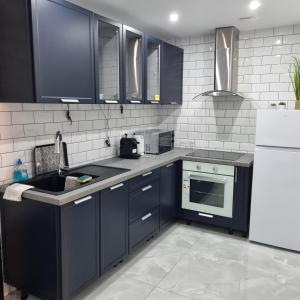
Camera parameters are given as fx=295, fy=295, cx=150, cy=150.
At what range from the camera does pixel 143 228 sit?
2961 mm

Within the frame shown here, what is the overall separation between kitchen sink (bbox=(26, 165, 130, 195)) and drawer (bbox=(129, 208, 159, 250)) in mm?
554

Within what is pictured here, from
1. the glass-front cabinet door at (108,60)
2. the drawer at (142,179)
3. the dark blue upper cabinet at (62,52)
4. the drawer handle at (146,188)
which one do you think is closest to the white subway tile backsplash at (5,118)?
the dark blue upper cabinet at (62,52)

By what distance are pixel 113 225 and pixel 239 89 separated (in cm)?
237

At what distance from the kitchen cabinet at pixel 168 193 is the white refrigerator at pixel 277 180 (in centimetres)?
91

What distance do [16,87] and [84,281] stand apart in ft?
4.92

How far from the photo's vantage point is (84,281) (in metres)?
2.23

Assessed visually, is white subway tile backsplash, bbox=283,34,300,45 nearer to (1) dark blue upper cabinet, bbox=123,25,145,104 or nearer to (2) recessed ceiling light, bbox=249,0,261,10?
(2) recessed ceiling light, bbox=249,0,261,10

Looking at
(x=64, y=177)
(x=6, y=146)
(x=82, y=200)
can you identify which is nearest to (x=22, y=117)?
(x=6, y=146)

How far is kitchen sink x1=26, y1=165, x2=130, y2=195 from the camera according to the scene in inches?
93.5

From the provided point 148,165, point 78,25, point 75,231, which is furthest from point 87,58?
point 75,231

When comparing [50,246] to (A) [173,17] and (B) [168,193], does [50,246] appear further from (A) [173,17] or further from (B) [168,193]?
(A) [173,17]

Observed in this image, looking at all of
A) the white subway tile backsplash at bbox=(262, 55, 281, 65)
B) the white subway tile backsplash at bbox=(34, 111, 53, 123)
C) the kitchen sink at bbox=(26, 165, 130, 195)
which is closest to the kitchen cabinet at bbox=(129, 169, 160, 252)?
the kitchen sink at bbox=(26, 165, 130, 195)

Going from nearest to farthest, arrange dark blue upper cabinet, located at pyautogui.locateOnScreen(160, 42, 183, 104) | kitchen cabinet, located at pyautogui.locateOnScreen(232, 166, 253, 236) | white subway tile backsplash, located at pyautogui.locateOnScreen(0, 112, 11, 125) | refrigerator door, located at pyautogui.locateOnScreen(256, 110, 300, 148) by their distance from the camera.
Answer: white subway tile backsplash, located at pyautogui.locateOnScreen(0, 112, 11, 125) → refrigerator door, located at pyautogui.locateOnScreen(256, 110, 300, 148) → kitchen cabinet, located at pyautogui.locateOnScreen(232, 166, 253, 236) → dark blue upper cabinet, located at pyautogui.locateOnScreen(160, 42, 183, 104)

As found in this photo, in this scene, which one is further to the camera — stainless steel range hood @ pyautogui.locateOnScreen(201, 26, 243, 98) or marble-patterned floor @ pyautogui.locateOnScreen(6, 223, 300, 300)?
stainless steel range hood @ pyautogui.locateOnScreen(201, 26, 243, 98)
